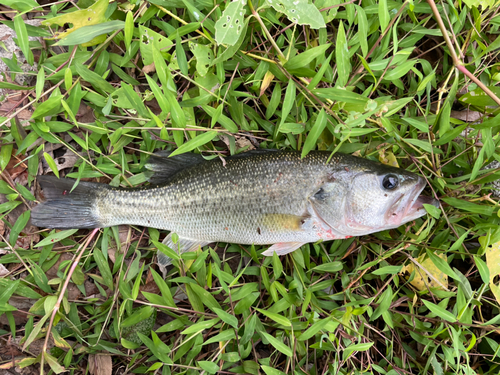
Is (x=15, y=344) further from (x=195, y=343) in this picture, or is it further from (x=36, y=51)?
(x=36, y=51)

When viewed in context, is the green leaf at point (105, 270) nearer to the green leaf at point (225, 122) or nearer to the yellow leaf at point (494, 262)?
the green leaf at point (225, 122)

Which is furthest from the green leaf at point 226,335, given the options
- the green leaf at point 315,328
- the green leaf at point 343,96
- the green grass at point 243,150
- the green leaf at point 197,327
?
the green leaf at point 343,96

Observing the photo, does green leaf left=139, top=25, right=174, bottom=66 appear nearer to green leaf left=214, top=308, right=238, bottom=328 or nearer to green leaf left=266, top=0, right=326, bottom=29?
green leaf left=266, top=0, right=326, bottom=29

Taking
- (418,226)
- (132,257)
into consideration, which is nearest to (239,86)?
(132,257)

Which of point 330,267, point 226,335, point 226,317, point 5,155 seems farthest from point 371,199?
point 5,155

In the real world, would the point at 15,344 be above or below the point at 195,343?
→ below
